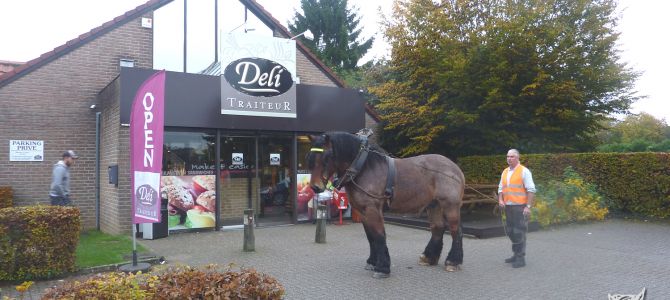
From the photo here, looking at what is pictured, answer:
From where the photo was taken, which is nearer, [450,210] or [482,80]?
[450,210]

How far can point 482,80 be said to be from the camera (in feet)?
49.9

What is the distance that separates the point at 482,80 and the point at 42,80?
1239 centimetres

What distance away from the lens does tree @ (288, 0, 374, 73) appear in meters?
31.3

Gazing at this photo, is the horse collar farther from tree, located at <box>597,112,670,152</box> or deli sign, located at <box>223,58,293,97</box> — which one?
tree, located at <box>597,112,670,152</box>

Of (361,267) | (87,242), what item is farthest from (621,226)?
(87,242)

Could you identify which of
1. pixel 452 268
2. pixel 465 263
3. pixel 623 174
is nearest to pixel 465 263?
pixel 465 263

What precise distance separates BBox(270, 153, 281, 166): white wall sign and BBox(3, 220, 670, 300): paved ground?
1861 millimetres

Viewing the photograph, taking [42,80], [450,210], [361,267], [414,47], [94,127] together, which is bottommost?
[361,267]

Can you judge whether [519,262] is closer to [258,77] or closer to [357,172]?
[357,172]

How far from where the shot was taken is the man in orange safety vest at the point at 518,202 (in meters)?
7.24

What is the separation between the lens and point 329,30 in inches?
1246

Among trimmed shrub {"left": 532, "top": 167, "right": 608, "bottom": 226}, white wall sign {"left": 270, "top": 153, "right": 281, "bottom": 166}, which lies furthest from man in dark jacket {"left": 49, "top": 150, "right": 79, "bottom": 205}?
trimmed shrub {"left": 532, "top": 167, "right": 608, "bottom": 226}

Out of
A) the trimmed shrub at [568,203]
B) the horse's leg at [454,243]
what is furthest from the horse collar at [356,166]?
the trimmed shrub at [568,203]

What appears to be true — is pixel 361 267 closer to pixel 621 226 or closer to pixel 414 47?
pixel 621 226
